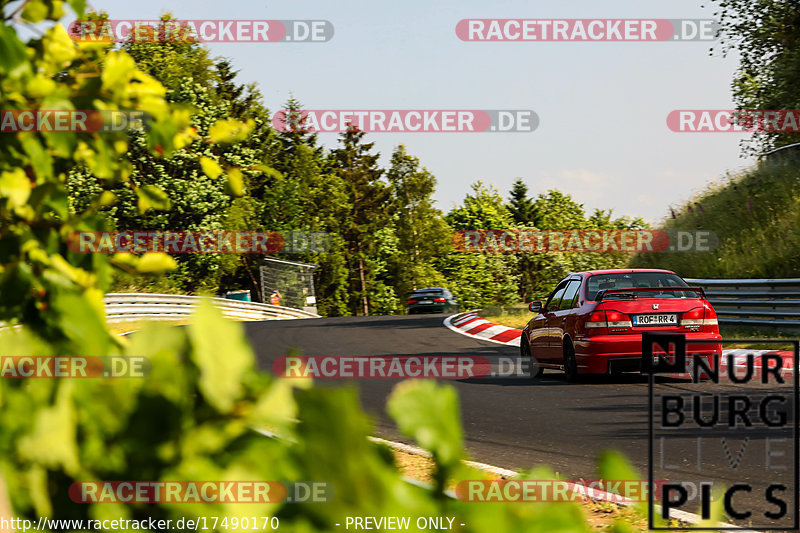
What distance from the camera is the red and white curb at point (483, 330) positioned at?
20609 millimetres

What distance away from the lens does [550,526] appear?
1.02m

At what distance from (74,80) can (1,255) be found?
14.8 inches

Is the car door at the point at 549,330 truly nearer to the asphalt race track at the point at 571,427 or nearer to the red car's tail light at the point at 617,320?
the asphalt race track at the point at 571,427

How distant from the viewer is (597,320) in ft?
40.7

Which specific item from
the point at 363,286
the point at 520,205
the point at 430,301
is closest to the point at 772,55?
the point at 430,301

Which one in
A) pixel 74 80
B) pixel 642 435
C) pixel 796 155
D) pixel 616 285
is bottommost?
pixel 642 435

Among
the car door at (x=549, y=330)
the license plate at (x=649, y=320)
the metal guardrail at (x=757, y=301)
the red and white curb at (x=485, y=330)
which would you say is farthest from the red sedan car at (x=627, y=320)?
the metal guardrail at (x=757, y=301)

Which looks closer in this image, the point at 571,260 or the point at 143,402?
the point at 143,402

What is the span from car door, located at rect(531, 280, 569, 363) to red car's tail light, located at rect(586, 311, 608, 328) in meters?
1.12

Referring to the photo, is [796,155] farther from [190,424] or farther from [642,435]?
[190,424]

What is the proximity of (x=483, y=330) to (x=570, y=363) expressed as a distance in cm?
973

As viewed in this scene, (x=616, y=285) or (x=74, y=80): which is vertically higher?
(x=74, y=80)

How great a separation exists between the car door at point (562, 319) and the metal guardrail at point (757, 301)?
17.7 feet

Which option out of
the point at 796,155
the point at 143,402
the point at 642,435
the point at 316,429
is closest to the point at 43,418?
the point at 143,402
